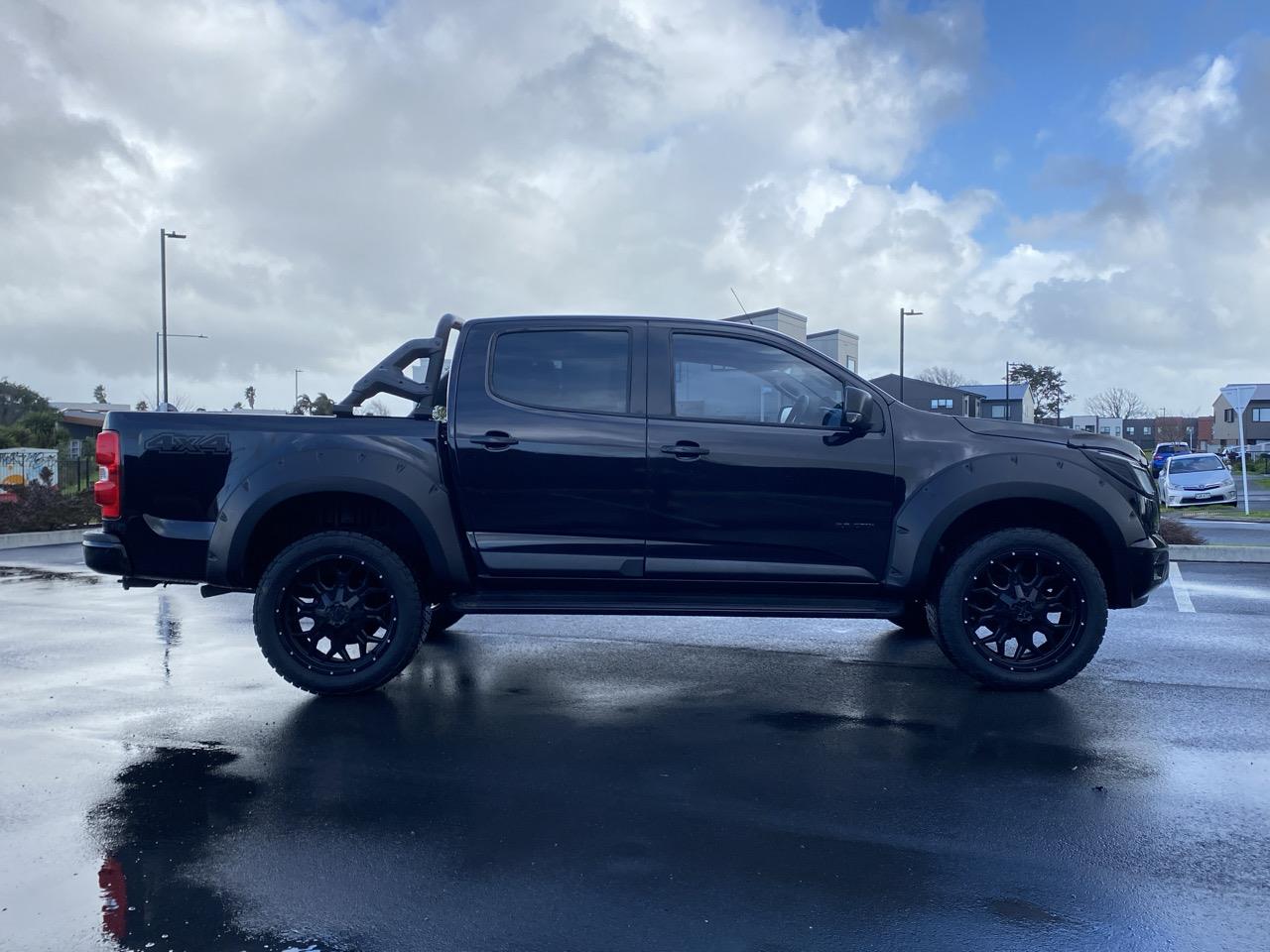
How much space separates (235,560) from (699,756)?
271 centimetres

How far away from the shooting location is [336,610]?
5434mm

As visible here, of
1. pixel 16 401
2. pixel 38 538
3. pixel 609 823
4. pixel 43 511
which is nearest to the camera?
pixel 609 823

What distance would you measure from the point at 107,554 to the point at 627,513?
2783 mm

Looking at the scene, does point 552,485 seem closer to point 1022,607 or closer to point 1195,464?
point 1022,607

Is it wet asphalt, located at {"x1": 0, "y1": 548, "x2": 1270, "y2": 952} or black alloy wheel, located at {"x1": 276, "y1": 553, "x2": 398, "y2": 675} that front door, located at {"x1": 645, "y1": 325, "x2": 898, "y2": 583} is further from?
black alloy wheel, located at {"x1": 276, "y1": 553, "x2": 398, "y2": 675}

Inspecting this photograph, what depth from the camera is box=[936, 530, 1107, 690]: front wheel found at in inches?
215

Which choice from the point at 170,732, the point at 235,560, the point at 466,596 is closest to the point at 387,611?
the point at 466,596

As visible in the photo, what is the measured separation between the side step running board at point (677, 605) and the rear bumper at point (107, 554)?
1770mm

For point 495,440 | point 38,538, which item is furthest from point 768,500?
point 38,538

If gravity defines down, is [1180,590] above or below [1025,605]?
below

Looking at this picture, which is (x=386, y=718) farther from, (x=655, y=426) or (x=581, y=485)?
(x=655, y=426)

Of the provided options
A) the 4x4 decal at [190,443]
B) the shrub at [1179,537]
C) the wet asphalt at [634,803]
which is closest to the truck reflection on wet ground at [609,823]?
the wet asphalt at [634,803]

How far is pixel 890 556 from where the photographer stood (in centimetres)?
544

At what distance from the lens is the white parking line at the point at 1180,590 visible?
8.57 metres
